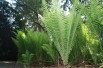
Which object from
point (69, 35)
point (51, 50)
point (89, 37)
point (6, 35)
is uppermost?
point (6, 35)

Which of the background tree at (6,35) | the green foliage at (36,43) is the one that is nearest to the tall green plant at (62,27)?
the green foliage at (36,43)

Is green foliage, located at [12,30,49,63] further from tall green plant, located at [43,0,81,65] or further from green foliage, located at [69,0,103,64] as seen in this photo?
tall green plant, located at [43,0,81,65]

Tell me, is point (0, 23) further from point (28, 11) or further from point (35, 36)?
point (35, 36)

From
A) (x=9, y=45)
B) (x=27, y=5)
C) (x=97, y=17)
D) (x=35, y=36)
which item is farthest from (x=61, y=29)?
(x=27, y=5)

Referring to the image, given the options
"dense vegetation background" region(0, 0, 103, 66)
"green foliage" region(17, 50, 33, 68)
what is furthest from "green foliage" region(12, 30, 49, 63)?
"green foliage" region(17, 50, 33, 68)

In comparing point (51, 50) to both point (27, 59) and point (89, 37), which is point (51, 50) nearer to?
point (27, 59)

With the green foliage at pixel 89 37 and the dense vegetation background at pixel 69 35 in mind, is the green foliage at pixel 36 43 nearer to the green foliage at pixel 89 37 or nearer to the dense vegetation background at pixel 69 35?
the dense vegetation background at pixel 69 35

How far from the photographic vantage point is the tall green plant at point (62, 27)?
10.5 m

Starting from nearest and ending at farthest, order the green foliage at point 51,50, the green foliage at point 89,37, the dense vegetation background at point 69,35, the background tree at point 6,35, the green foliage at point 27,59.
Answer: the green foliage at point 89,37 → the dense vegetation background at point 69,35 → the green foliage at point 51,50 → the green foliage at point 27,59 → the background tree at point 6,35

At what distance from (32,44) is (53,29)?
124 inches

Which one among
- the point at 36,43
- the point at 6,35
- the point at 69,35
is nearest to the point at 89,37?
the point at 69,35

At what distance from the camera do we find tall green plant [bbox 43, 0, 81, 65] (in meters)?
10.5

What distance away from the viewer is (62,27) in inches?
415

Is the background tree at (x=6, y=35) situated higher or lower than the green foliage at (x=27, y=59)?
higher
